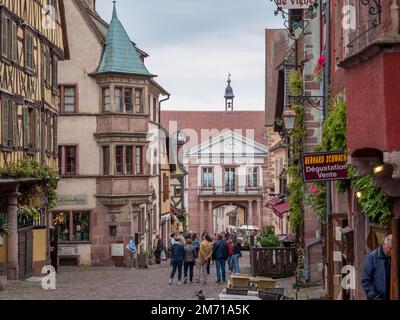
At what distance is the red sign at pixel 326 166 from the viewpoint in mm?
14375

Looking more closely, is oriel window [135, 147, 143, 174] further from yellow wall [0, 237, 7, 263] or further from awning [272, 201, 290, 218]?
yellow wall [0, 237, 7, 263]

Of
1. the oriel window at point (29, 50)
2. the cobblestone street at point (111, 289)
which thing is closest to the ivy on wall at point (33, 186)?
the cobblestone street at point (111, 289)

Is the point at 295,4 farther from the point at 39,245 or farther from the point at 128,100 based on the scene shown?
the point at 128,100

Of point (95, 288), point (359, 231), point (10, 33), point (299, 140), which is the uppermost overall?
point (10, 33)

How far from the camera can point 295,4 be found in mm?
22641

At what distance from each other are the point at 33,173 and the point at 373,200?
1544cm

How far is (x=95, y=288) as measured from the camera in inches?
893

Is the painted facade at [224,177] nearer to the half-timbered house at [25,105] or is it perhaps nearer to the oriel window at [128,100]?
the oriel window at [128,100]

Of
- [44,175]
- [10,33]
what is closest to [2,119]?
[10,33]

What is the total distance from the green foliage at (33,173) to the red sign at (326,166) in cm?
1005
